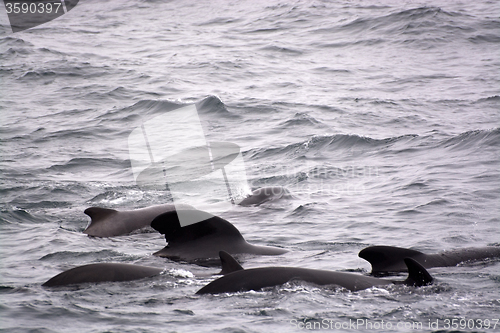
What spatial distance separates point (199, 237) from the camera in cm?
795

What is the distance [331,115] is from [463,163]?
18.9 feet

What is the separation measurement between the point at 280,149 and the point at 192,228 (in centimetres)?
780

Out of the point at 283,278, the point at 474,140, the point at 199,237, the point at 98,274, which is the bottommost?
the point at 474,140

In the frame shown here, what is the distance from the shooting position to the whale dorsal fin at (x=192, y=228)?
25.7ft

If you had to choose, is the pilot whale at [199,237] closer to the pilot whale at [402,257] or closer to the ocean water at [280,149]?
the ocean water at [280,149]

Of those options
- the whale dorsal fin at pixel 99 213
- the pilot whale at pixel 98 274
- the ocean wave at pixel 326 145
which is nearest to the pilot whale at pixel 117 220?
the whale dorsal fin at pixel 99 213

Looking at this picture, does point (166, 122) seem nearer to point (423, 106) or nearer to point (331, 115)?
point (331, 115)

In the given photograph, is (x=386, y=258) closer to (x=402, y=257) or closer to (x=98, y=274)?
(x=402, y=257)

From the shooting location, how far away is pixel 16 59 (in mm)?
27078

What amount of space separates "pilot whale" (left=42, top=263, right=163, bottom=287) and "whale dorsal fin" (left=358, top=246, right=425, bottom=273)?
2486 millimetres

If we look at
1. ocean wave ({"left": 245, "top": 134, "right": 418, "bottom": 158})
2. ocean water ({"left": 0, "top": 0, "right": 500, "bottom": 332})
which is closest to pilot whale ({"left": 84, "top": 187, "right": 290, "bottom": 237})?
ocean water ({"left": 0, "top": 0, "right": 500, "bottom": 332})

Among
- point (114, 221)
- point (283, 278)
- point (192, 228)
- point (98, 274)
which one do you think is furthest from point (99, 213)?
point (283, 278)

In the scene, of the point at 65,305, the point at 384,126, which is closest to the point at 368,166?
the point at 384,126

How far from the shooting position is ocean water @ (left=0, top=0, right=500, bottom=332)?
6.22 meters
